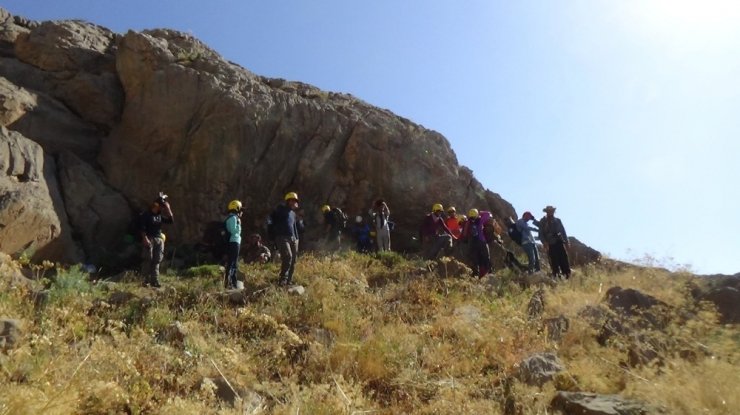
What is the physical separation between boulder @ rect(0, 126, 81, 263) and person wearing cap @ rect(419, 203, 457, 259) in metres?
8.19

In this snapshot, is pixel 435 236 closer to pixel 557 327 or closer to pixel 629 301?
pixel 629 301

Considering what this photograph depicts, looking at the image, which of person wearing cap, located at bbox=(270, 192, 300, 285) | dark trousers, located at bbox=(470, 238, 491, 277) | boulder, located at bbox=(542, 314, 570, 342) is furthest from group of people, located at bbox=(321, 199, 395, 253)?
boulder, located at bbox=(542, 314, 570, 342)

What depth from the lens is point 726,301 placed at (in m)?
7.13

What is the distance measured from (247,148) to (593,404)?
13522 millimetres

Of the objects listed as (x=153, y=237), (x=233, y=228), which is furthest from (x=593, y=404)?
(x=153, y=237)

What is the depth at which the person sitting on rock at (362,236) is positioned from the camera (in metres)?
16.4

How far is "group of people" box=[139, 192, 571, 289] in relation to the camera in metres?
11.0

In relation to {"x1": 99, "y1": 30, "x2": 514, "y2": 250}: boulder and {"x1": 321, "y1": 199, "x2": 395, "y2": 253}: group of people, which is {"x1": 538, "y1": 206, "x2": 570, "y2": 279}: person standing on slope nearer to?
{"x1": 321, "y1": 199, "x2": 395, "y2": 253}: group of people

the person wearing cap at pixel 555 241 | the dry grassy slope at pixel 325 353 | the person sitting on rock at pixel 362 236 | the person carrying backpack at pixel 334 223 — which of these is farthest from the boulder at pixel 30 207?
the person wearing cap at pixel 555 241

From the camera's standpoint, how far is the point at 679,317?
6.26 meters

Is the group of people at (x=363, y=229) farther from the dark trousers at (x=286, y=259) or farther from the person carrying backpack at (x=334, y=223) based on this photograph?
the dark trousers at (x=286, y=259)

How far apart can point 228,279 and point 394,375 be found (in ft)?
17.9

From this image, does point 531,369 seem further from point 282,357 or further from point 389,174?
point 389,174

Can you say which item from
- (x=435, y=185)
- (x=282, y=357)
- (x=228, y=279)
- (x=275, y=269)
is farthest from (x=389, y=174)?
(x=282, y=357)
